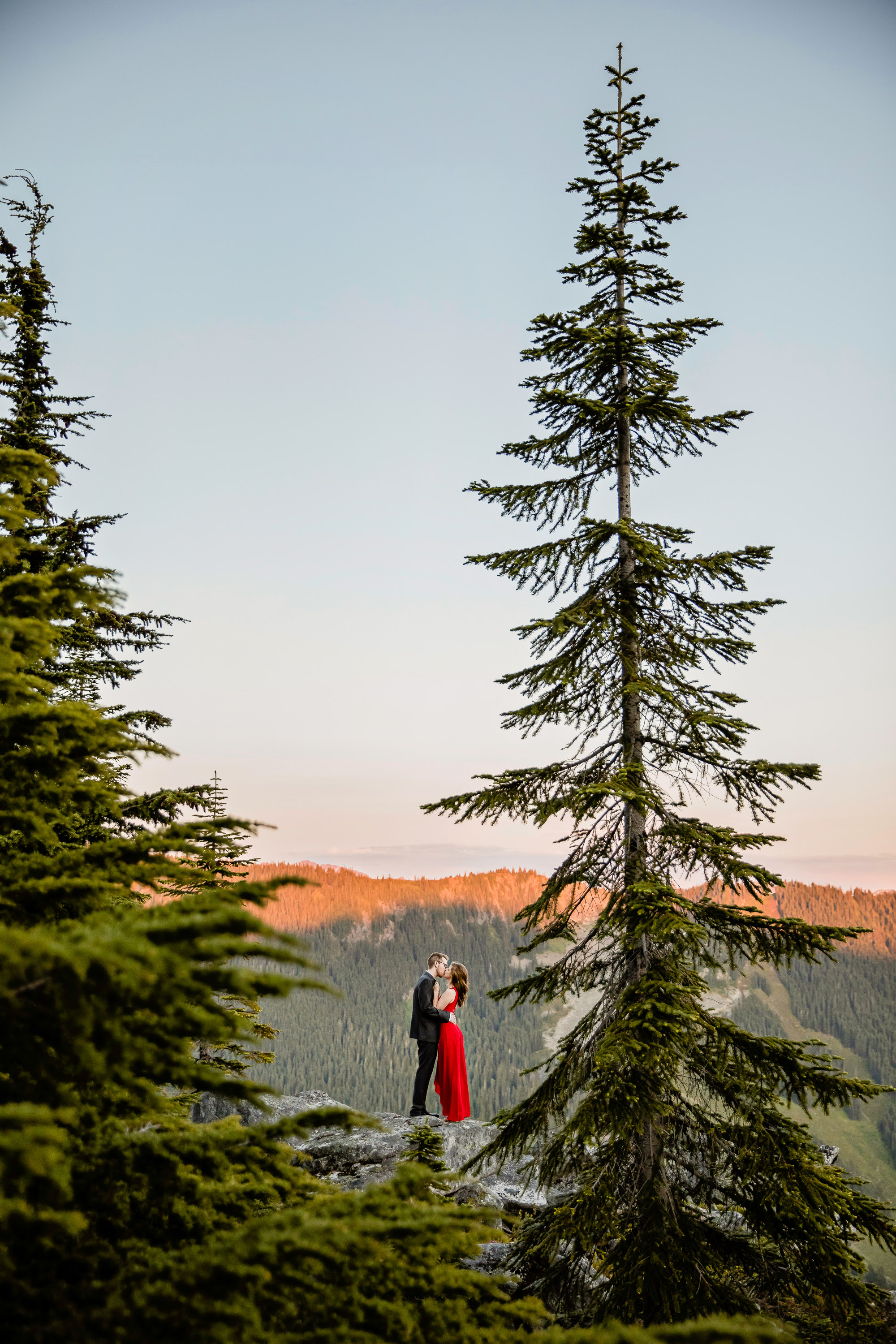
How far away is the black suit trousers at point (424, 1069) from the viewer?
11633mm

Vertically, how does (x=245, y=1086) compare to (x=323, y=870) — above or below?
above

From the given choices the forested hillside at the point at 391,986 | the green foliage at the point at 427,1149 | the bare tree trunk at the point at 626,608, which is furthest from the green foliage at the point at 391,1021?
the bare tree trunk at the point at 626,608

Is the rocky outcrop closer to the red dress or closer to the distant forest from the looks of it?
the red dress

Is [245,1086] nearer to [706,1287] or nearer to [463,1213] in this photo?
[463,1213]

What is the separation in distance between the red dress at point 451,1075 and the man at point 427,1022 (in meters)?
0.12

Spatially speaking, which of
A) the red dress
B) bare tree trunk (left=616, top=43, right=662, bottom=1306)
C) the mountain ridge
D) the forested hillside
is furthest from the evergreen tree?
the mountain ridge

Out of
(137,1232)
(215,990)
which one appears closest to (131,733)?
(215,990)

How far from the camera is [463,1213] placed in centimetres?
272

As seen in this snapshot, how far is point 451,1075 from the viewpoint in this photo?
38.7 ft

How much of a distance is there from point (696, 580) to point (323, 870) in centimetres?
10329

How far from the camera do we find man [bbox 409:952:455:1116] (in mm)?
11633

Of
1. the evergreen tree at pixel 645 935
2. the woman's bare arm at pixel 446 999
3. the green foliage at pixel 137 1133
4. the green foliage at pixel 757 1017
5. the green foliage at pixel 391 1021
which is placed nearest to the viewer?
the green foliage at pixel 137 1133

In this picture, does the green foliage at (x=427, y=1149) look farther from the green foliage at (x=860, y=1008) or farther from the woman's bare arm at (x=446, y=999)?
the green foliage at (x=860, y=1008)

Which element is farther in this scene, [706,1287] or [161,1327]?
[706,1287]
